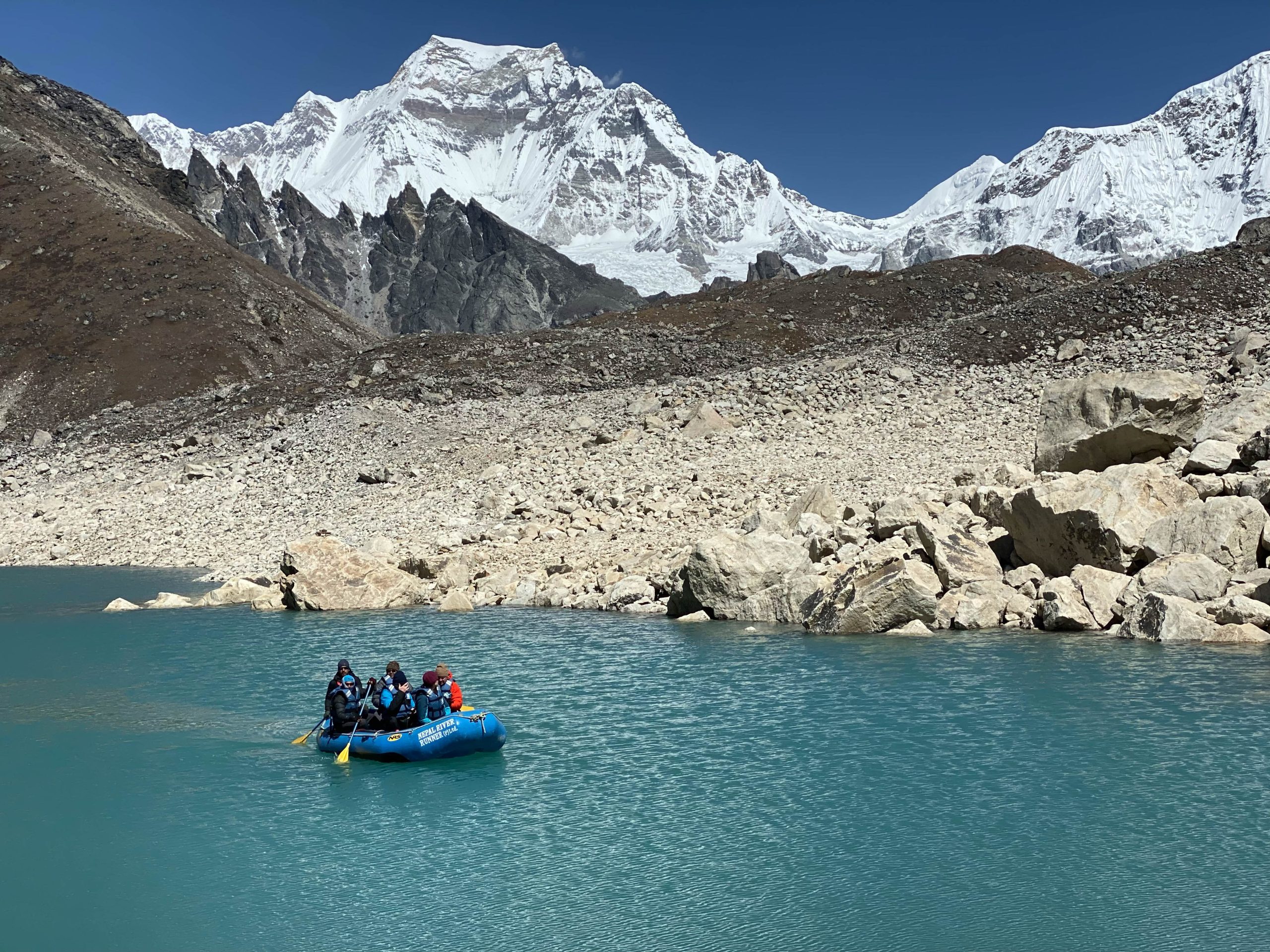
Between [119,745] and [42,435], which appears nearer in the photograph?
[119,745]

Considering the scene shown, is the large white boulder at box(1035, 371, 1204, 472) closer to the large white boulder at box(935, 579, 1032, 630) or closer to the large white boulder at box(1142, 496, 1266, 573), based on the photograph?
the large white boulder at box(1142, 496, 1266, 573)

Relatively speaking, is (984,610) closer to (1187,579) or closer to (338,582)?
(1187,579)

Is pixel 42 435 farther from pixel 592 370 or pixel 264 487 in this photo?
pixel 592 370

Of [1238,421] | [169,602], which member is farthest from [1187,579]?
[169,602]

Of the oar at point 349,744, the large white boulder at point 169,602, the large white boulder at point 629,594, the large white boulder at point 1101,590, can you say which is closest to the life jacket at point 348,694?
the oar at point 349,744

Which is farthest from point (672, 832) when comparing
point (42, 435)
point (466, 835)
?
point (42, 435)

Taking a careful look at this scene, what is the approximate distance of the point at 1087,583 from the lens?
2342 centimetres

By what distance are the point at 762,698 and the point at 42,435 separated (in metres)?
58.9

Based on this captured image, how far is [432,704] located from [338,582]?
47.7ft

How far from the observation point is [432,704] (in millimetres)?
18219

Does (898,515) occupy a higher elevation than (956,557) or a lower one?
higher

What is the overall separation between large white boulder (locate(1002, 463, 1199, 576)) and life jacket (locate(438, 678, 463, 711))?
14.5 metres

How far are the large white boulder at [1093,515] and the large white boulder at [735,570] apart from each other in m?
5.45

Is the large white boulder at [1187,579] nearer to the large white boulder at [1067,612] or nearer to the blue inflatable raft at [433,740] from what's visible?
the large white boulder at [1067,612]
